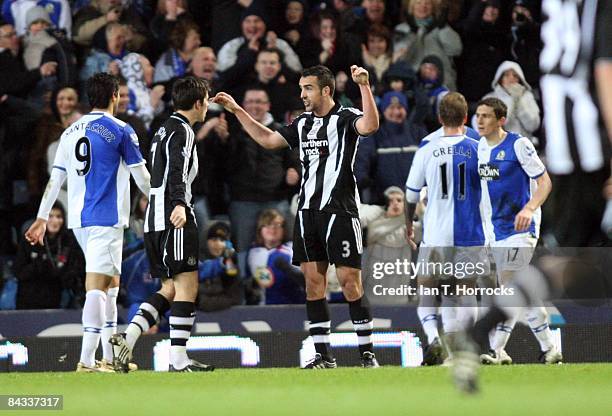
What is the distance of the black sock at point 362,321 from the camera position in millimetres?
9836

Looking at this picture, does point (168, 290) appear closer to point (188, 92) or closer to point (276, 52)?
point (188, 92)

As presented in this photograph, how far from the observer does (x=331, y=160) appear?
9.79 meters

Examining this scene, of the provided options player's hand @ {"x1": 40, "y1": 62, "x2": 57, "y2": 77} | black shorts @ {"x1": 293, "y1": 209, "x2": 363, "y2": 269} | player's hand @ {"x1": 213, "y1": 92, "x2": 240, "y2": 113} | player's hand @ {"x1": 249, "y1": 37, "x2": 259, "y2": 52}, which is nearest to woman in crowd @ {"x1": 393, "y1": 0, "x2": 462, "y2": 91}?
player's hand @ {"x1": 249, "y1": 37, "x2": 259, "y2": 52}

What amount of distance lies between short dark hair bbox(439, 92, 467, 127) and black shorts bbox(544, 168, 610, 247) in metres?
4.70

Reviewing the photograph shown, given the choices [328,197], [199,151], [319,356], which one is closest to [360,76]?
[328,197]

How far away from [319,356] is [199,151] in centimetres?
439

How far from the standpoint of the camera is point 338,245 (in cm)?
972

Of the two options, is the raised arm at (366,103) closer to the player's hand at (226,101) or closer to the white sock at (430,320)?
the player's hand at (226,101)

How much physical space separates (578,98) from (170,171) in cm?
423

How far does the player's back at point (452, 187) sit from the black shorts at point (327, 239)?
1327 millimetres

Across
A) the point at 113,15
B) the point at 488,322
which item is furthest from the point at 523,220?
the point at 113,15

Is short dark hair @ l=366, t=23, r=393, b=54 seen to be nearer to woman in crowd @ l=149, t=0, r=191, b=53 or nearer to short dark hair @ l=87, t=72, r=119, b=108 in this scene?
woman in crowd @ l=149, t=0, r=191, b=53

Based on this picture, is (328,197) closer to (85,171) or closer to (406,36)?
(85,171)

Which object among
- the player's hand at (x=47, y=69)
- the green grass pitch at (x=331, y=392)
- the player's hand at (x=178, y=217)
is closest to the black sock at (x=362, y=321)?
the green grass pitch at (x=331, y=392)
